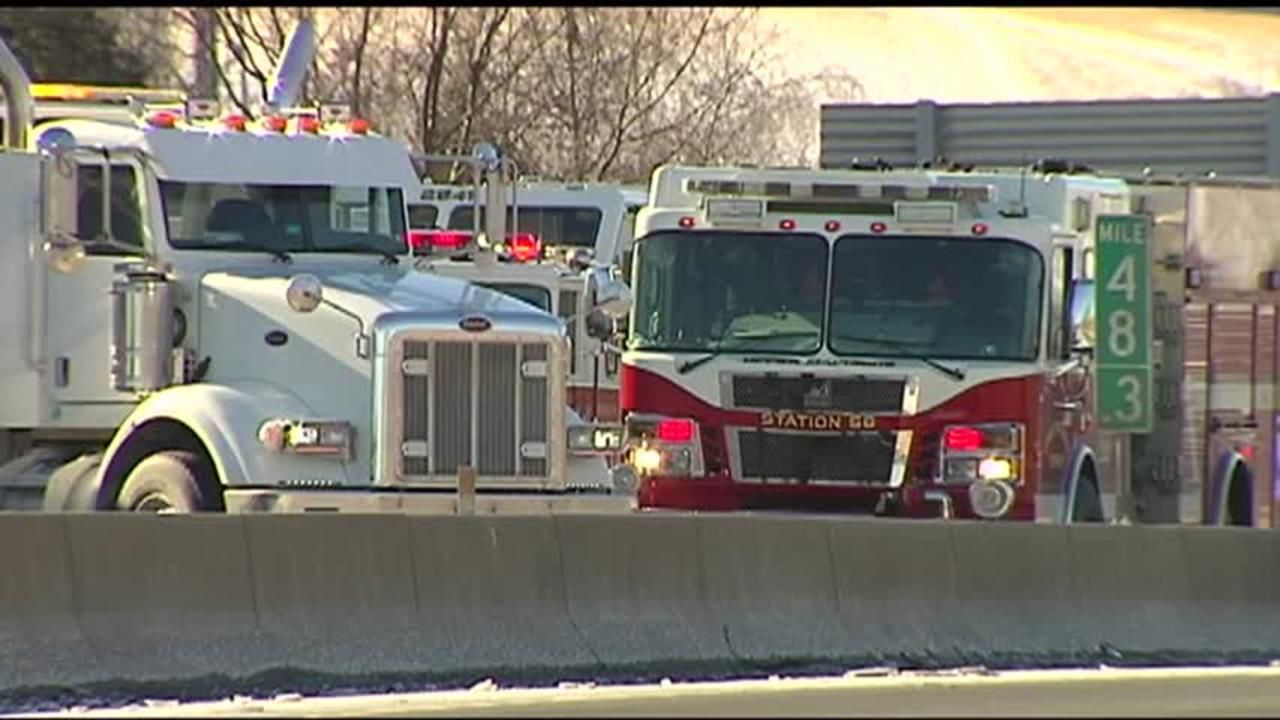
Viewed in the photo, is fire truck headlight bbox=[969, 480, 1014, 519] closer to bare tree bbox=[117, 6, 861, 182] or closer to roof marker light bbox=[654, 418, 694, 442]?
roof marker light bbox=[654, 418, 694, 442]

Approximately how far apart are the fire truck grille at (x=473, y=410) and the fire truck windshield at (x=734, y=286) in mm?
2308

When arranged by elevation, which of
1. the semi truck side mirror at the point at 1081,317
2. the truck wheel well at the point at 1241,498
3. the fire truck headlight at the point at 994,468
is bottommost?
the truck wheel well at the point at 1241,498

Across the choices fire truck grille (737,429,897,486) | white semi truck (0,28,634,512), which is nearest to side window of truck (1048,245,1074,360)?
fire truck grille (737,429,897,486)

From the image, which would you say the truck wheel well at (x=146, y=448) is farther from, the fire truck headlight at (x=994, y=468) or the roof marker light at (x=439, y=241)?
the fire truck headlight at (x=994, y=468)

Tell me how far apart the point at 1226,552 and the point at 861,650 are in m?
2.64

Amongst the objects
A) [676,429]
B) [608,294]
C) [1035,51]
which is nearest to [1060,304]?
[676,429]

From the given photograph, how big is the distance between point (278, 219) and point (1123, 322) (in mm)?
6204

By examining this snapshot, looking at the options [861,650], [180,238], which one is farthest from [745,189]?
[861,650]

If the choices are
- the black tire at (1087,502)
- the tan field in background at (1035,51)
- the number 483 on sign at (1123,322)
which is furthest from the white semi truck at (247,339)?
the tan field in background at (1035,51)

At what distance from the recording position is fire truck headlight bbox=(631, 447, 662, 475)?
1845 centimetres

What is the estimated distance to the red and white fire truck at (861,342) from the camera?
18.0 m

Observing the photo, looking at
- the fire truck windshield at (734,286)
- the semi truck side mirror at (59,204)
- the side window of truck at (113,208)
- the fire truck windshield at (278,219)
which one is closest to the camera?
the semi truck side mirror at (59,204)

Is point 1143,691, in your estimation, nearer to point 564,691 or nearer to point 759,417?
point 564,691

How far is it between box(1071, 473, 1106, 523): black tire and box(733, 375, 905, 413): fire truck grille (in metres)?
1.95
